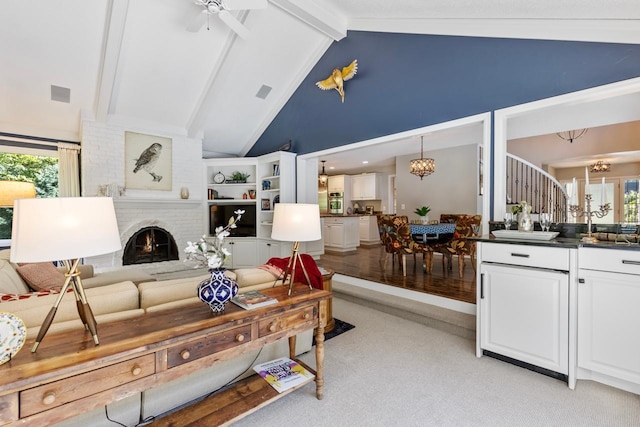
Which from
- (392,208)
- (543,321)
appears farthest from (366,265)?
(392,208)

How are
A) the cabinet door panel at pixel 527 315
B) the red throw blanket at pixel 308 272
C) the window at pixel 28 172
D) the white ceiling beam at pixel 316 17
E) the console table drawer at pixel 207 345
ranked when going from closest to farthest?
1. the console table drawer at pixel 207 345
2. the cabinet door panel at pixel 527 315
3. the red throw blanket at pixel 308 272
4. the white ceiling beam at pixel 316 17
5. the window at pixel 28 172

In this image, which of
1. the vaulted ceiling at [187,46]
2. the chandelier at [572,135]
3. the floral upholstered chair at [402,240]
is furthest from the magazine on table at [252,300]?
the chandelier at [572,135]

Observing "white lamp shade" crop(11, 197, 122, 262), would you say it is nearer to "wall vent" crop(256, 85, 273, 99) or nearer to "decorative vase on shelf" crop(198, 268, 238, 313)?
"decorative vase on shelf" crop(198, 268, 238, 313)

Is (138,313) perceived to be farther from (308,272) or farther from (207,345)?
(308,272)

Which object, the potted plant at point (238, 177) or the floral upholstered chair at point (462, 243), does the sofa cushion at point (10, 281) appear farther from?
the floral upholstered chair at point (462, 243)

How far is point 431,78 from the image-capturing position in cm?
351

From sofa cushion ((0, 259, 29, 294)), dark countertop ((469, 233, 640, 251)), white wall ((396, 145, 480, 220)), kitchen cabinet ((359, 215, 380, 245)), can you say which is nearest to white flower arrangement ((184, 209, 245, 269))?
sofa cushion ((0, 259, 29, 294))

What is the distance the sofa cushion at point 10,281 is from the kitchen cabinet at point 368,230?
23.6ft

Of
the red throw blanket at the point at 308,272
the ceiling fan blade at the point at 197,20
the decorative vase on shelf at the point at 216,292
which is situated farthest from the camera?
the ceiling fan blade at the point at 197,20

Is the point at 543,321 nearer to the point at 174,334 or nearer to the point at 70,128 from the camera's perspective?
the point at 174,334

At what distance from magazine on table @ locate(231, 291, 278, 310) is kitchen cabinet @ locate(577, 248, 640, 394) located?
6.88ft

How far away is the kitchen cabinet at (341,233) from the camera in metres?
7.32

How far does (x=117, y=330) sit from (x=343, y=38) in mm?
4671

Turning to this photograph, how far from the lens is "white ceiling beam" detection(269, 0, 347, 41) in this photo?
3.59 m
